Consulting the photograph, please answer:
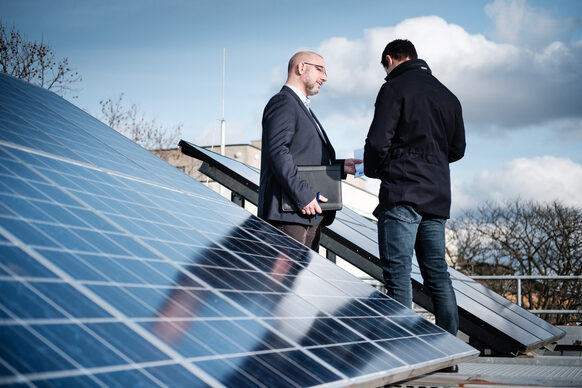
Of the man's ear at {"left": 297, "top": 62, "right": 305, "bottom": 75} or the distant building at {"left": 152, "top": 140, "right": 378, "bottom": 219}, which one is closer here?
the man's ear at {"left": 297, "top": 62, "right": 305, "bottom": 75}

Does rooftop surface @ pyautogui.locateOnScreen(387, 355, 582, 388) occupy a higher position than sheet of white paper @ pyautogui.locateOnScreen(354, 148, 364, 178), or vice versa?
sheet of white paper @ pyautogui.locateOnScreen(354, 148, 364, 178)

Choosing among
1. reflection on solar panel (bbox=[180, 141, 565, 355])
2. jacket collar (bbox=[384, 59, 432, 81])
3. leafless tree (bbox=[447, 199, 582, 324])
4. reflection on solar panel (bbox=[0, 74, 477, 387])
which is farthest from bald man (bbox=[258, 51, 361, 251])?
leafless tree (bbox=[447, 199, 582, 324])

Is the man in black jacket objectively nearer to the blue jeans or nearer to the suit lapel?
the blue jeans

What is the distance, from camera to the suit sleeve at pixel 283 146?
15.2ft

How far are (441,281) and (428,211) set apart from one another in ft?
1.65

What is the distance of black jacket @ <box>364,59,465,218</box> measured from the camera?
4.20 meters

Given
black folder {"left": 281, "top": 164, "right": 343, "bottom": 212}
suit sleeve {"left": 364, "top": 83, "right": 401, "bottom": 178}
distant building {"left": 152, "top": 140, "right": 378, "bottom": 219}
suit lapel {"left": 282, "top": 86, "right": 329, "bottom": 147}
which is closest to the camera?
suit sleeve {"left": 364, "top": 83, "right": 401, "bottom": 178}

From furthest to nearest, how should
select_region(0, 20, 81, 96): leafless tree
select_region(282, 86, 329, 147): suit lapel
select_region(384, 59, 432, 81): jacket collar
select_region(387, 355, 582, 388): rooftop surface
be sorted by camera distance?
1. select_region(0, 20, 81, 96): leafless tree
2. select_region(282, 86, 329, 147): suit lapel
3. select_region(384, 59, 432, 81): jacket collar
4. select_region(387, 355, 582, 388): rooftop surface

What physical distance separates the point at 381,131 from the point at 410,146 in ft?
0.74

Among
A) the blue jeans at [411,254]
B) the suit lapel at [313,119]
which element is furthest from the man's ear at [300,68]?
the blue jeans at [411,254]

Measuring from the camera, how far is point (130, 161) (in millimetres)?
4461

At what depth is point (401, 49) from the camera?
15.3ft

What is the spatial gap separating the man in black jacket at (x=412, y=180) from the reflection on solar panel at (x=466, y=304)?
5.13ft

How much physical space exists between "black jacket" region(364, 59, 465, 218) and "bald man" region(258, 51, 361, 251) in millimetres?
575
